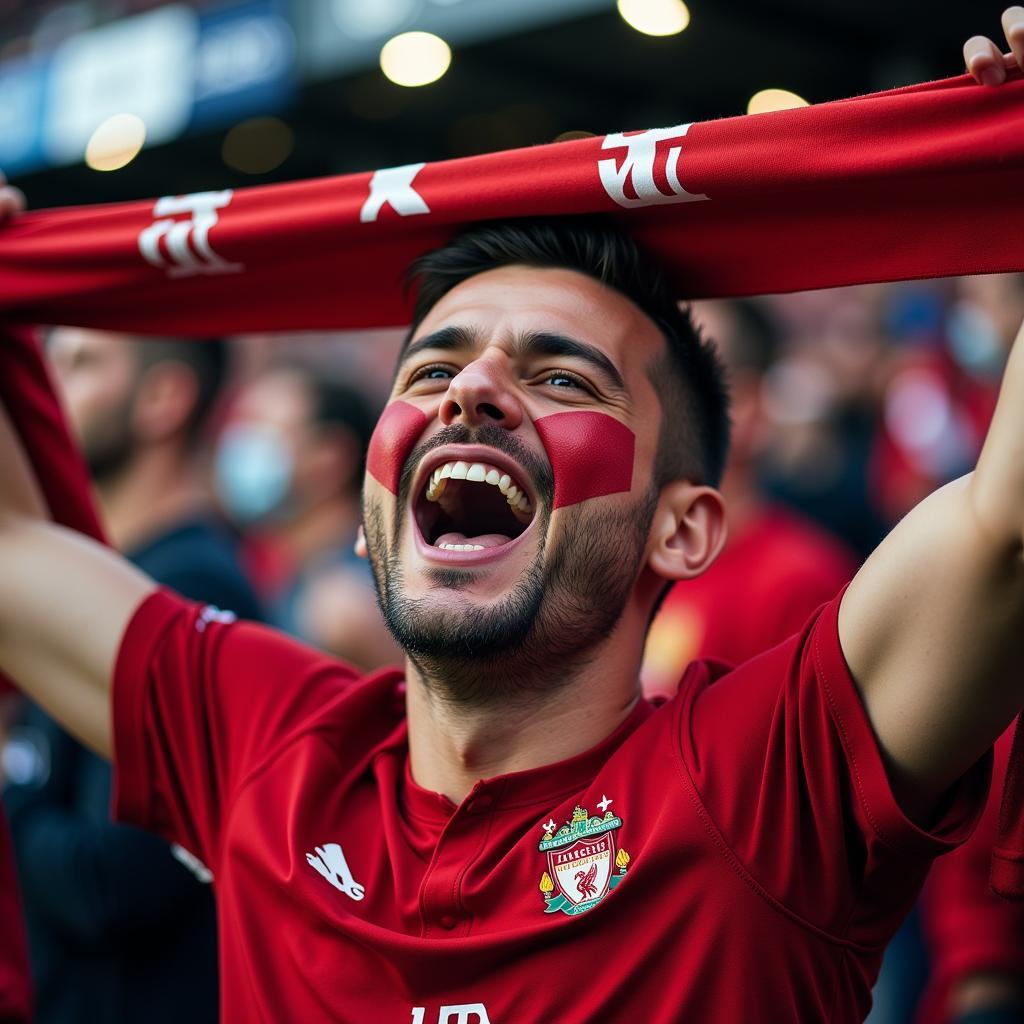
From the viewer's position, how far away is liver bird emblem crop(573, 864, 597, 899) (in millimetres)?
1854

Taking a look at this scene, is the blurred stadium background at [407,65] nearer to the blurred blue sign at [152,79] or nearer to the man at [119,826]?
the blurred blue sign at [152,79]

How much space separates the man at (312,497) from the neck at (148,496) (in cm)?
50

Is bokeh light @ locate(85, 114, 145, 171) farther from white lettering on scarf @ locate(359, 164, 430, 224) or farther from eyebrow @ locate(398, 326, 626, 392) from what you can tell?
eyebrow @ locate(398, 326, 626, 392)

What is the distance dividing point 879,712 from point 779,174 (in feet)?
2.56

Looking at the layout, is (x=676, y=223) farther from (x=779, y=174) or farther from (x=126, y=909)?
(x=126, y=909)

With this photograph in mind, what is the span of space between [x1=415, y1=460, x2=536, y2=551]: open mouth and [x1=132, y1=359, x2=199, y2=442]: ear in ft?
5.30

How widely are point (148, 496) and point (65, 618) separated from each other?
1.26m

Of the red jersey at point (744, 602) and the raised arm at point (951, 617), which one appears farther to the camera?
the red jersey at point (744, 602)

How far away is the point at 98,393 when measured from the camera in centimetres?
376

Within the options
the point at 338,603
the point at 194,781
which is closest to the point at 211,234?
the point at 194,781

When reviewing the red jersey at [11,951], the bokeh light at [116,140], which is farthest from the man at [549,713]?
the bokeh light at [116,140]

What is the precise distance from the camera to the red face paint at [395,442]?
220 centimetres

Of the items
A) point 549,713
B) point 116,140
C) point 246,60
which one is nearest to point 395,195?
point 549,713

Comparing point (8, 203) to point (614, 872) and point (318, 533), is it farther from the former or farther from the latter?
point (318, 533)
